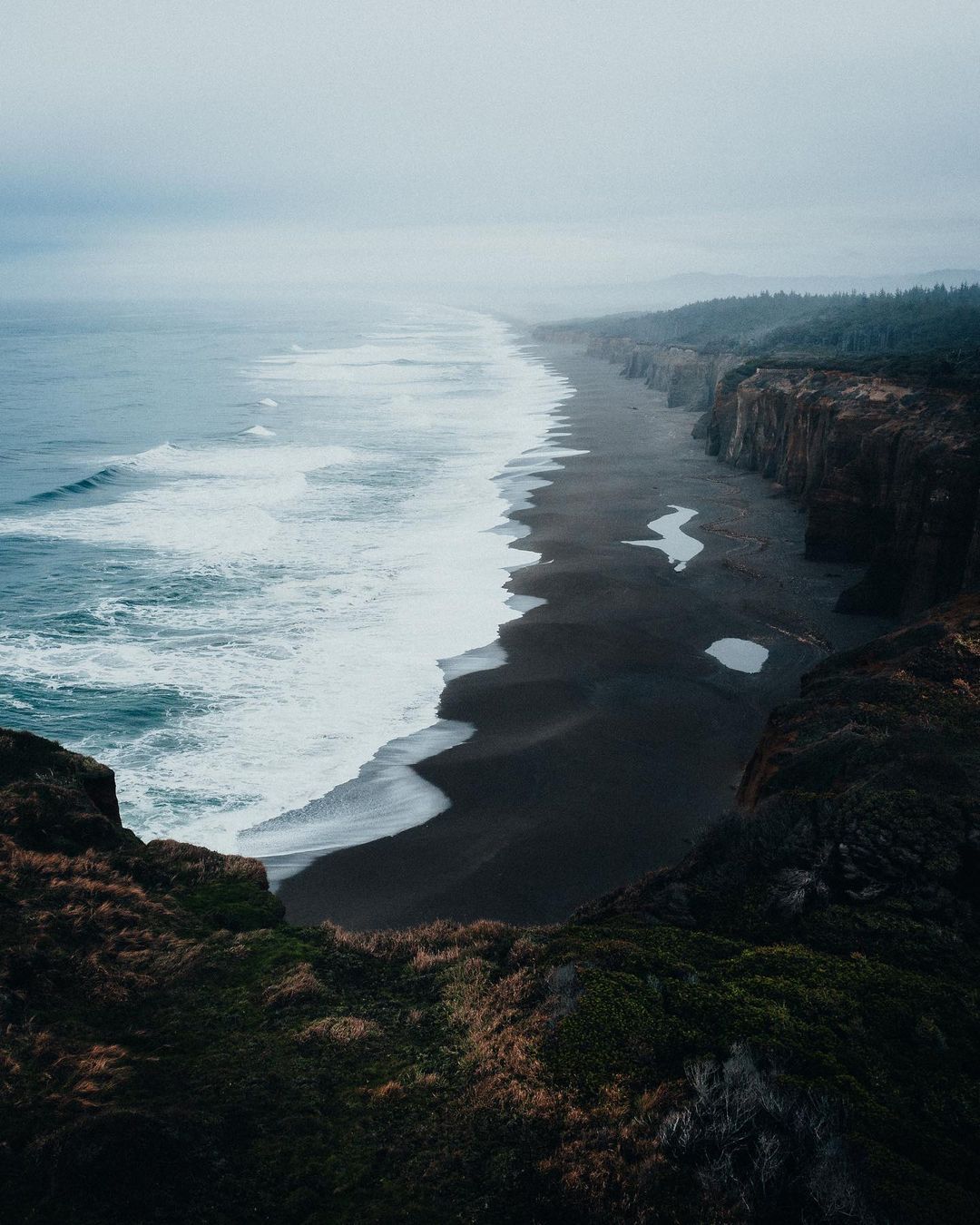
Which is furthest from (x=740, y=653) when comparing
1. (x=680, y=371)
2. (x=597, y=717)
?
(x=680, y=371)

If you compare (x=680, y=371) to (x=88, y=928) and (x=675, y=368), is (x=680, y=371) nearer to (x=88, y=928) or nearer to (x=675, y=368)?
(x=675, y=368)

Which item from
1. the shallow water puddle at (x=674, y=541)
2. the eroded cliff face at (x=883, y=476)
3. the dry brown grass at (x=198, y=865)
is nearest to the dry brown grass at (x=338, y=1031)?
the dry brown grass at (x=198, y=865)

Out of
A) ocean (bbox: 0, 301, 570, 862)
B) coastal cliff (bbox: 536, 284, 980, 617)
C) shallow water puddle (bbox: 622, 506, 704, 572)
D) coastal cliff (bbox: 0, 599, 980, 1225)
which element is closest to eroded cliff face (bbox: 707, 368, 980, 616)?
coastal cliff (bbox: 536, 284, 980, 617)

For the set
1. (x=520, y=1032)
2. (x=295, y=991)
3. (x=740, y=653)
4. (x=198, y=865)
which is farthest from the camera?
(x=740, y=653)

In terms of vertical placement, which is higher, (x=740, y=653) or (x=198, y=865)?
(x=198, y=865)

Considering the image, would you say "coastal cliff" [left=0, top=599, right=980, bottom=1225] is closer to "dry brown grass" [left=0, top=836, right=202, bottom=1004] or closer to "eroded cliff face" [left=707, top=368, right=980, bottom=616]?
"dry brown grass" [left=0, top=836, right=202, bottom=1004]

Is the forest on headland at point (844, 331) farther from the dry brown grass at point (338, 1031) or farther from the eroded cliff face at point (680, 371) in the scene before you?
the dry brown grass at point (338, 1031)
